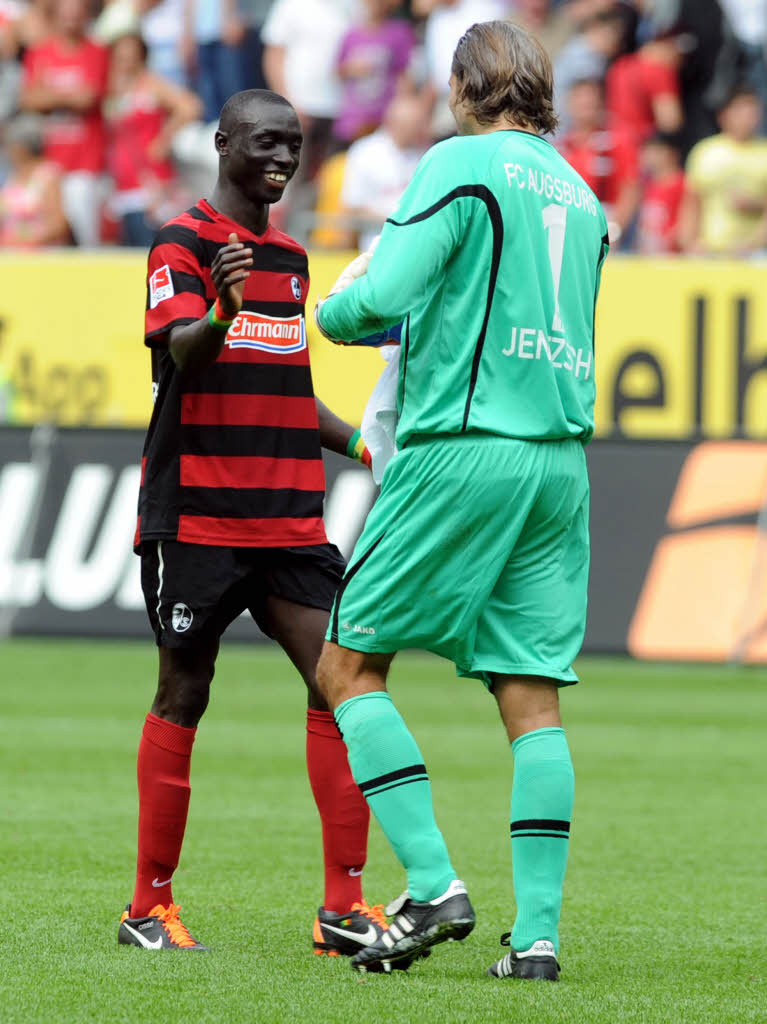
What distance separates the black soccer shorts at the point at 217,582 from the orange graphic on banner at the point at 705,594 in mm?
7607

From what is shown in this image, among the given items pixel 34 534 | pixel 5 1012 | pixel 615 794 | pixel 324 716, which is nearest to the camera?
pixel 5 1012

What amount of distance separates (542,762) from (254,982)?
0.85 metres

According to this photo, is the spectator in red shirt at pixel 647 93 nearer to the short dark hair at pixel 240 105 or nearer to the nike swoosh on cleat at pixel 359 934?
the short dark hair at pixel 240 105

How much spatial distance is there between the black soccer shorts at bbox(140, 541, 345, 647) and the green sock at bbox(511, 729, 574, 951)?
87cm

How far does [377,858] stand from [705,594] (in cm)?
638

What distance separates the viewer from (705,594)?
1259 cm

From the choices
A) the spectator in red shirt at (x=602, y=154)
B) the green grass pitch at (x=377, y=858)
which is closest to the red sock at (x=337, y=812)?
the green grass pitch at (x=377, y=858)

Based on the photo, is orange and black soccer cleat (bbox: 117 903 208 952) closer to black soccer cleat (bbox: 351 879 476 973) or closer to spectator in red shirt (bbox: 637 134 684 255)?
black soccer cleat (bbox: 351 879 476 973)

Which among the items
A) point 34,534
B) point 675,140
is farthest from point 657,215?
point 34,534

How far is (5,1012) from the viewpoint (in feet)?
13.5

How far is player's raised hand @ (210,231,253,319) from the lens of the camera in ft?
15.2

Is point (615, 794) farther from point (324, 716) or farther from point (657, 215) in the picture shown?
point (657, 215)

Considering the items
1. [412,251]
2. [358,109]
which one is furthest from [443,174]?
[358,109]

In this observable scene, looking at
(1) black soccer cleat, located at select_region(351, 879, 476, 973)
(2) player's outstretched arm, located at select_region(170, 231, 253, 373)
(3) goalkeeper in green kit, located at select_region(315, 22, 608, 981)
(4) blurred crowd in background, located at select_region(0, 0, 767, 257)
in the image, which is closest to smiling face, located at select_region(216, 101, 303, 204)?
(2) player's outstretched arm, located at select_region(170, 231, 253, 373)
